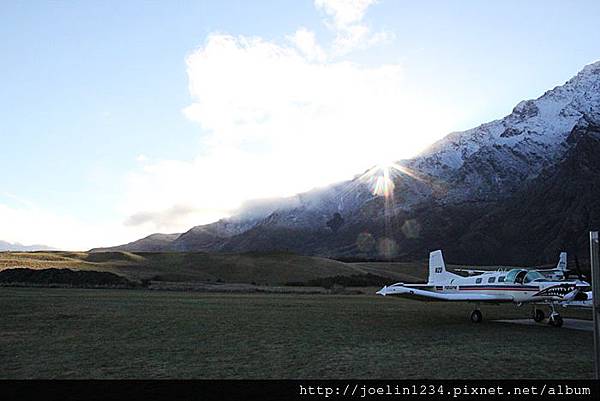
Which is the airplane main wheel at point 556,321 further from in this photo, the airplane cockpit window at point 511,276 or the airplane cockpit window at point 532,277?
the airplane cockpit window at point 511,276

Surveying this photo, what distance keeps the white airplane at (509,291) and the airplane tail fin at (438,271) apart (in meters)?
0.79

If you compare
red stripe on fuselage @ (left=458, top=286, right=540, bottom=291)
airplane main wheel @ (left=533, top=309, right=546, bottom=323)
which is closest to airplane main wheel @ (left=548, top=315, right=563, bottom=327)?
red stripe on fuselage @ (left=458, top=286, right=540, bottom=291)

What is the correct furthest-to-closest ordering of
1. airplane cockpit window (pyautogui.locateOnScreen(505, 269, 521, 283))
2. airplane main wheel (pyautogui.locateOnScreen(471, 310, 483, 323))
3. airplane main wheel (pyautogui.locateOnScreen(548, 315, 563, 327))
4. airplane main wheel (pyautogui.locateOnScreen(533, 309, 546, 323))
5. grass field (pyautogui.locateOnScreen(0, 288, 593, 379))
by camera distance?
airplane main wheel (pyautogui.locateOnScreen(471, 310, 483, 323)), airplane main wheel (pyautogui.locateOnScreen(533, 309, 546, 323)), airplane cockpit window (pyautogui.locateOnScreen(505, 269, 521, 283)), airplane main wheel (pyautogui.locateOnScreen(548, 315, 563, 327)), grass field (pyautogui.locateOnScreen(0, 288, 593, 379))

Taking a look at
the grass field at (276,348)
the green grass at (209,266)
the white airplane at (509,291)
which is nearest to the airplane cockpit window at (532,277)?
the white airplane at (509,291)

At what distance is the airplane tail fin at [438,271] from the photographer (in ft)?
87.5

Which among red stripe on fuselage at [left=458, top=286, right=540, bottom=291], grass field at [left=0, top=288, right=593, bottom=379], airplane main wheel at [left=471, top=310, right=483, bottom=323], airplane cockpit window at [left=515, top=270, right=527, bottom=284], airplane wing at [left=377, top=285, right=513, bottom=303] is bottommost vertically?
airplane main wheel at [left=471, top=310, right=483, bottom=323]

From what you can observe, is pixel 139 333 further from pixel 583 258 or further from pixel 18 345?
pixel 583 258

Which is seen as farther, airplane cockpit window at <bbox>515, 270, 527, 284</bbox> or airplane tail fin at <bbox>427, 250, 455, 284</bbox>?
airplane tail fin at <bbox>427, 250, 455, 284</bbox>

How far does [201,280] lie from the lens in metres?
79.6

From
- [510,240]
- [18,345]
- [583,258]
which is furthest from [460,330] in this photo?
[510,240]

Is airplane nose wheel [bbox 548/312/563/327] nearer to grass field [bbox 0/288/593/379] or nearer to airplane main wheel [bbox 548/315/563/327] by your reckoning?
airplane main wheel [bbox 548/315/563/327]

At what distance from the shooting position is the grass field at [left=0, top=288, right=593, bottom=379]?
1094 cm

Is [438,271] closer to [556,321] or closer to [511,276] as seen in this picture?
[511,276]

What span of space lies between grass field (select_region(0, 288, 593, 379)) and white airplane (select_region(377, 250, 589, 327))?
1.15m
